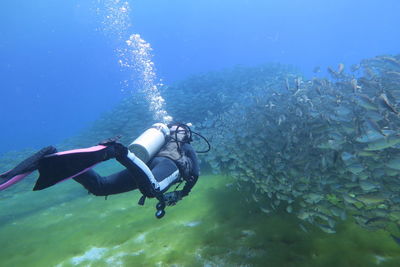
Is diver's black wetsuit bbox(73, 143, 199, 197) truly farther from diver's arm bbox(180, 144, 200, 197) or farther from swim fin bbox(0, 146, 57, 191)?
swim fin bbox(0, 146, 57, 191)

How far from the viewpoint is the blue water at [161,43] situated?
80625mm

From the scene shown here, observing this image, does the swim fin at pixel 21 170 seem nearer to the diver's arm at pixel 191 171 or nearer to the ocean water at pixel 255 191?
→ the diver's arm at pixel 191 171

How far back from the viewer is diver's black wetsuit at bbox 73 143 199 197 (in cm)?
381

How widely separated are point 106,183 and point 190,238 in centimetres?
225

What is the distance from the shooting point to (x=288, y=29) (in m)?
82.8

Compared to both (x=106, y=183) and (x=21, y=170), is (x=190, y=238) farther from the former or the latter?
(x=21, y=170)

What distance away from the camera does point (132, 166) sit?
3.50 meters

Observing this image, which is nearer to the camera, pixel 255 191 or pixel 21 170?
pixel 21 170

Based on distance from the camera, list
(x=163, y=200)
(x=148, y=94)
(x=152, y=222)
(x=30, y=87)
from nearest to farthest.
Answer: (x=163, y=200) → (x=152, y=222) → (x=148, y=94) → (x=30, y=87)


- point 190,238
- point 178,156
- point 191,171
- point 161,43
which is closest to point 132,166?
point 178,156

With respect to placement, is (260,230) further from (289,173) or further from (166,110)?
(166,110)

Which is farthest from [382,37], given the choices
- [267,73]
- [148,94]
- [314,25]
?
[148,94]

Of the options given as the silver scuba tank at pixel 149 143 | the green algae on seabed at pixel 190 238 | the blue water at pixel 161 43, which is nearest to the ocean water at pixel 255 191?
the green algae on seabed at pixel 190 238

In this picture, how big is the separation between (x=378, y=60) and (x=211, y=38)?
83843 millimetres
